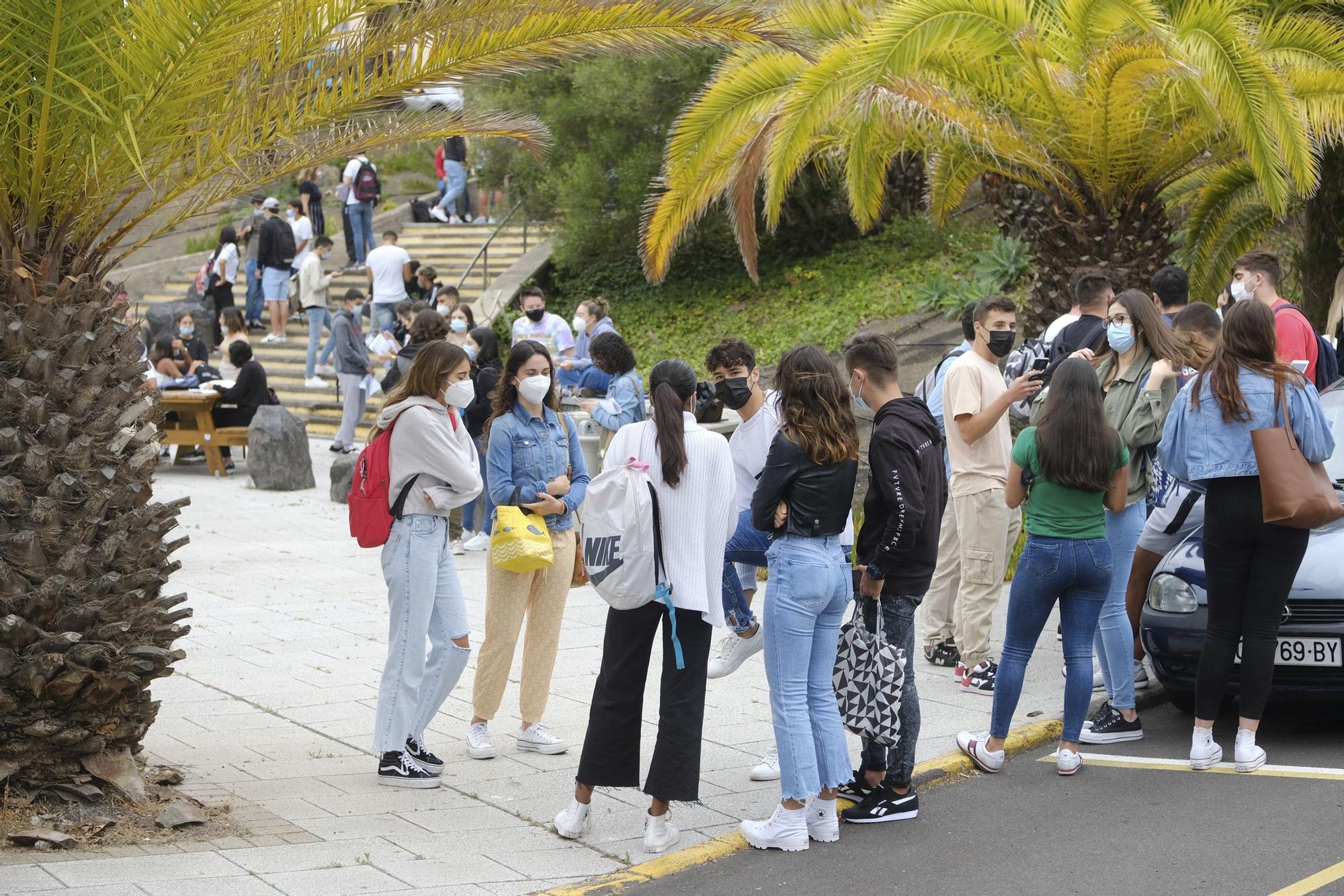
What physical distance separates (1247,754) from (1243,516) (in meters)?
1.06

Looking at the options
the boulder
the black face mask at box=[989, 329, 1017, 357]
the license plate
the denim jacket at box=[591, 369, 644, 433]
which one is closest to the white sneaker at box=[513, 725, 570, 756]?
the black face mask at box=[989, 329, 1017, 357]

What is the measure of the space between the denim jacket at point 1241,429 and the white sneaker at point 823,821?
225cm

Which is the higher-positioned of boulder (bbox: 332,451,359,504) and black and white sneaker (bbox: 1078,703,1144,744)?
boulder (bbox: 332,451,359,504)

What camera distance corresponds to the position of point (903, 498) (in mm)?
5441

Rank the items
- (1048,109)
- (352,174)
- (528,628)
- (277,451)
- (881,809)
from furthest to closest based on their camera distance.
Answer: (352,174) < (277,451) < (1048,109) < (528,628) < (881,809)

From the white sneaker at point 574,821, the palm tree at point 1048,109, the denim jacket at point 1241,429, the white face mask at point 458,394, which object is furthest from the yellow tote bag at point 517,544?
the palm tree at point 1048,109

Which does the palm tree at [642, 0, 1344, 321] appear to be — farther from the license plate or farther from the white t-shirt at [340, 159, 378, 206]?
the white t-shirt at [340, 159, 378, 206]

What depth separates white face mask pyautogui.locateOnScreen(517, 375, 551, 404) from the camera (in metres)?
6.60

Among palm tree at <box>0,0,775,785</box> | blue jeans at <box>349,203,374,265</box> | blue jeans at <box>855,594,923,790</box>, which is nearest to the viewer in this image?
palm tree at <box>0,0,775,785</box>

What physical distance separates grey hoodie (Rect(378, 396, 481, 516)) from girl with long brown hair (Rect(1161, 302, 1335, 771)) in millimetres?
3276

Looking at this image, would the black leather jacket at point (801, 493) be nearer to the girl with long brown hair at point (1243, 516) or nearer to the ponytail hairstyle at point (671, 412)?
the ponytail hairstyle at point (671, 412)

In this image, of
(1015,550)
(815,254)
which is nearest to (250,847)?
(1015,550)

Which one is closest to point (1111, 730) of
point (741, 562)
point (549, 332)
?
point (741, 562)

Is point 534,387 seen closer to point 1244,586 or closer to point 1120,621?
point 1120,621
